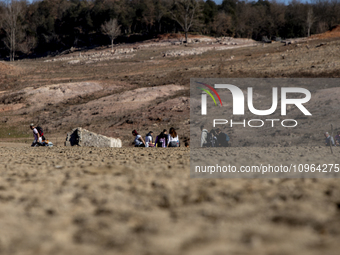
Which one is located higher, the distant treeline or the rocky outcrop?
the distant treeline

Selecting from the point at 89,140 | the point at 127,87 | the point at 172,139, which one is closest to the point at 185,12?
the point at 127,87

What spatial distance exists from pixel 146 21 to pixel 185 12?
1493cm

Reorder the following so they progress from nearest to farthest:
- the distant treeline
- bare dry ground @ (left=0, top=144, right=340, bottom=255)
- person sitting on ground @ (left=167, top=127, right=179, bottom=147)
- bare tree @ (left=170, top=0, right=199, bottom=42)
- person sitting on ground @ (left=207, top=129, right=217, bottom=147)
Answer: bare dry ground @ (left=0, top=144, right=340, bottom=255), person sitting on ground @ (left=207, top=129, right=217, bottom=147), person sitting on ground @ (left=167, top=127, right=179, bottom=147), bare tree @ (left=170, top=0, right=199, bottom=42), the distant treeline

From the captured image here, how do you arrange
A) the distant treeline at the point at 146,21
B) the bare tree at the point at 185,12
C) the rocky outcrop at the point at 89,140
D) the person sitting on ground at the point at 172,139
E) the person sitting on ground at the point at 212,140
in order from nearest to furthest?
the person sitting on ground at the point at 212,140 < the person sitting on ground at the point at 172,139 < the rocky outcrop at the point at 89,140 < the bare tree at the point at 185,12 < the distant treeline at the point at 146,21

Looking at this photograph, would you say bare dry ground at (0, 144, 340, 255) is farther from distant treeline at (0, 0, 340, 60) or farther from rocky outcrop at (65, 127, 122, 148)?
distant treeline at (0, 0, 340, 60)

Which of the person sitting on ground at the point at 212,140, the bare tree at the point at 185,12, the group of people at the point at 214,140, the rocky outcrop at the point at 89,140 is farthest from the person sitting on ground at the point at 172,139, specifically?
the bare tree at the point at 185,12

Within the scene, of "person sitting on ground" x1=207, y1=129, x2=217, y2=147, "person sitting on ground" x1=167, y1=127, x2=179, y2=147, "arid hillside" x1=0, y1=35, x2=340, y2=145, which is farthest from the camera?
"arid hillside" x1=0, y1=35, x2=340, y2=145

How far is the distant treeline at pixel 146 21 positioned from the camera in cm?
6166

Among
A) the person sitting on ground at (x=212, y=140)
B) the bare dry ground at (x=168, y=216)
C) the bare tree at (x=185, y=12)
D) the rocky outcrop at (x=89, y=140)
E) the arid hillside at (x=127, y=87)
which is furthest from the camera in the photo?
the bare tree at (x=185, y=12)

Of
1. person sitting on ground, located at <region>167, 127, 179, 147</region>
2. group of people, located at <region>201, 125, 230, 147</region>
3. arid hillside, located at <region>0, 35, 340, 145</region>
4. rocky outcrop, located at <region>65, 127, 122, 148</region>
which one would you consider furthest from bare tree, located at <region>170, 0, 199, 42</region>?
group of people, located at <region>201, 125, 230, 147</region>

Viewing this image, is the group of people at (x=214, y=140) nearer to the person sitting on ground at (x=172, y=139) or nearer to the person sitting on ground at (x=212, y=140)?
the person sitting on ground at (x=212, y=140)

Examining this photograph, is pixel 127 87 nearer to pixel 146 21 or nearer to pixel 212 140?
pixel 212 140

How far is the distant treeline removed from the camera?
6166cm

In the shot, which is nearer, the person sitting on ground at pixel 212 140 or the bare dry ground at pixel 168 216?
the bare dry ground at pixel 168 216
